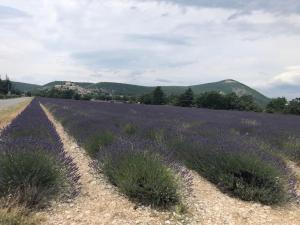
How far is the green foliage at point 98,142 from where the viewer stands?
8.06 m

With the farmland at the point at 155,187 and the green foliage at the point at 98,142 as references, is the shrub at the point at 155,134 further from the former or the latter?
the farmland at the point at 155,187

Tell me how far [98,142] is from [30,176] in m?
3.51

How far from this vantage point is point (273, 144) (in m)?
10.1

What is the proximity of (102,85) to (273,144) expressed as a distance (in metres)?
165

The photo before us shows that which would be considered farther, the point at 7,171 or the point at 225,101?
the point at 225,101

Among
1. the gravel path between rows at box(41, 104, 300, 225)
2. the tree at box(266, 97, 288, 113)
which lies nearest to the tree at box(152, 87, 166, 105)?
the tree at box(266, 97, 288, 113)

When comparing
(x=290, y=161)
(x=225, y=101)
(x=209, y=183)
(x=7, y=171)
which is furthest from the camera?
(x=225, y=101)

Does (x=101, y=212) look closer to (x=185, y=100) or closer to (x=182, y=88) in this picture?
(x=185, y=100)

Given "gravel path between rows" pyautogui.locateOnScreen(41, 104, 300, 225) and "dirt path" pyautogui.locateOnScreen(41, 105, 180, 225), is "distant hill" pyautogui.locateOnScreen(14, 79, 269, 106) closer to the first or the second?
"gravel path between rows" pyautogui.locateOnScreen(41, 104, 300, 225)

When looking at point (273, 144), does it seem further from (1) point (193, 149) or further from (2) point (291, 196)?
(2) point (291, 196)

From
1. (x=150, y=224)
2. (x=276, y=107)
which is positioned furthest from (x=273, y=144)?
(x=276, y=107)

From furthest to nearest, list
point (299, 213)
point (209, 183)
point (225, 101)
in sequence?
1. point (225, 101)
2. point (209, 183)
3. point (299, 213)

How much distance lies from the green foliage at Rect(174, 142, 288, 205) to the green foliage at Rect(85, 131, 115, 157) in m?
2.62

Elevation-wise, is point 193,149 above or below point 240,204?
above
